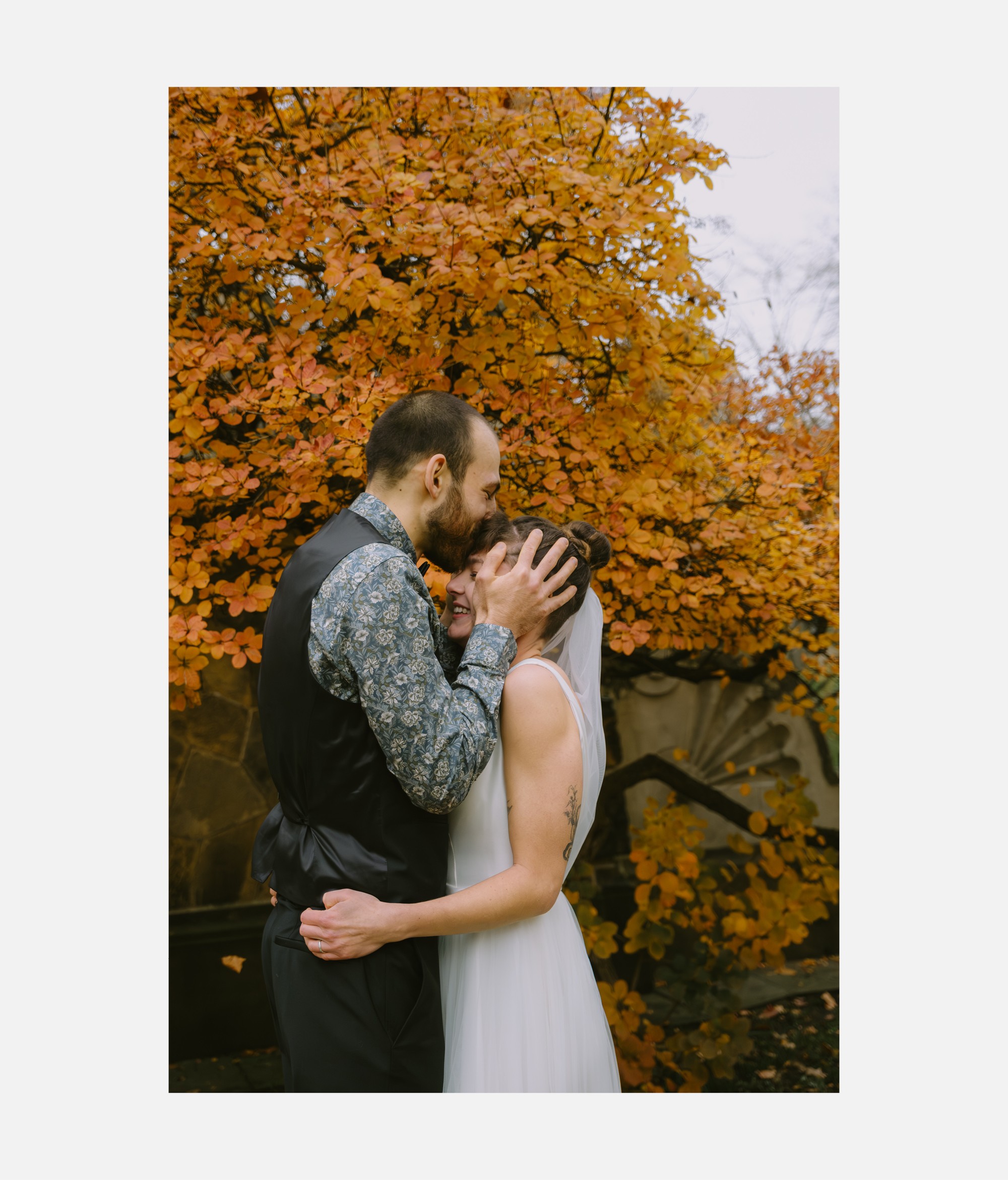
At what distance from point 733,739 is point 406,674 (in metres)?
3.13

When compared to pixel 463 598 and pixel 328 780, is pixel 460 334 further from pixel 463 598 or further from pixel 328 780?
pixel 328 780

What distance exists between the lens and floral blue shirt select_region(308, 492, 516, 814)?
1232 millimetres

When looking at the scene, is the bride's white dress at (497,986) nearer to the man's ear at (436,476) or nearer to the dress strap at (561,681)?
the dress strap at (561,681)

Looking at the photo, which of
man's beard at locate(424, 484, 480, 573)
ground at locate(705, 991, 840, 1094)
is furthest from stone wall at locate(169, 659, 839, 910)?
man's beard at locate(424, 484, 480, 573)

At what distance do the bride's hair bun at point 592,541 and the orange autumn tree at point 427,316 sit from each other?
0.88 feet

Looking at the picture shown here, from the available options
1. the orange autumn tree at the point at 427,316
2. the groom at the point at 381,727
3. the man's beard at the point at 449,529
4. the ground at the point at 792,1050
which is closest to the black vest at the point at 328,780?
the groom at the point at 381,727

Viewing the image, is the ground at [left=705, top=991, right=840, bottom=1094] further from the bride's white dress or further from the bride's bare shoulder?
the bride's bare shoulder

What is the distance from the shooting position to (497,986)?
1.50 metres

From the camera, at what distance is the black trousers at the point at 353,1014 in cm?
138

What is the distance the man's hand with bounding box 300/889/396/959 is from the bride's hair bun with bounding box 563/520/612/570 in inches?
31.4

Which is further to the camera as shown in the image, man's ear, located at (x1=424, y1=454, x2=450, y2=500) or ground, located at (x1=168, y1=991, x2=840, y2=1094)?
ground, located at (x1=168, y1=991, x2=840, y2=1094)

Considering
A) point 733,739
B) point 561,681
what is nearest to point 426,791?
point 561,681

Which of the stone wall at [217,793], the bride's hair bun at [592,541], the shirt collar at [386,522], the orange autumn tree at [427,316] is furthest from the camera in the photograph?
the stone wall at [217,793]
